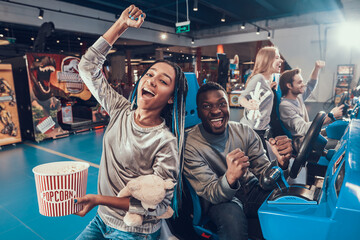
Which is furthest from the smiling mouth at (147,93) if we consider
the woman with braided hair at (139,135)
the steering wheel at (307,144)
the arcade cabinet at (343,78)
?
the arcade cabinet at (343,78)

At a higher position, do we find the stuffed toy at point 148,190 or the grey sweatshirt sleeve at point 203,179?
the stuffed toy at point 148,190

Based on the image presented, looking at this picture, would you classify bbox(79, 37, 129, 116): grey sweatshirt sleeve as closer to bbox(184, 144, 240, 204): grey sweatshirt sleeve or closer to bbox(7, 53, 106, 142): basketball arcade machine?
bbox(184, 144, 240, 204): grey sweatshirt sleeve

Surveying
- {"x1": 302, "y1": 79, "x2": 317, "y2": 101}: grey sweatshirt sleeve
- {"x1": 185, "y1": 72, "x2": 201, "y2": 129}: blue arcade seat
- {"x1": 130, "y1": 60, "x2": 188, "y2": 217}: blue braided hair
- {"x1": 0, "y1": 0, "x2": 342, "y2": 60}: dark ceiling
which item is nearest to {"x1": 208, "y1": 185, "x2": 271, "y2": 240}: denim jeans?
{"x1": 130, "y1": 60, "x2": 188, "y2": 217}: blue braided hair

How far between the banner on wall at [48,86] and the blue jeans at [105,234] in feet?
17.8

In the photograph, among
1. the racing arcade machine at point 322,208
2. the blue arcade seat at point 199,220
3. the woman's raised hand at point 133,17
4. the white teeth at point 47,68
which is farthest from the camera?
the white teeth at point 47,68

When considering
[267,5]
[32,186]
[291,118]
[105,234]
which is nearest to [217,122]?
[105,234]

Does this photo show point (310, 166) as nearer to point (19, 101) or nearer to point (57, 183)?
point (57, 183)

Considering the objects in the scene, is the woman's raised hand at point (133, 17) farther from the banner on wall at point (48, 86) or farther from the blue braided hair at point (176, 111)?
the banner on wall at point (48, 86)

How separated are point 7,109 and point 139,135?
5.59 meters

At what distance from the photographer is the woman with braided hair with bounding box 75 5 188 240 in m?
0.98

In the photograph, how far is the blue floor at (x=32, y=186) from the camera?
2.33m

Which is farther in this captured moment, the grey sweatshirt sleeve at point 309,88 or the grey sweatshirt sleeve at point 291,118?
the grey sweatshirt sleeve at point 309,88

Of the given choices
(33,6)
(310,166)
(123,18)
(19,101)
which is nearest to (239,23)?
(33,6)

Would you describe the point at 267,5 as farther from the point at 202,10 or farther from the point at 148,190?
the point at 148,190
